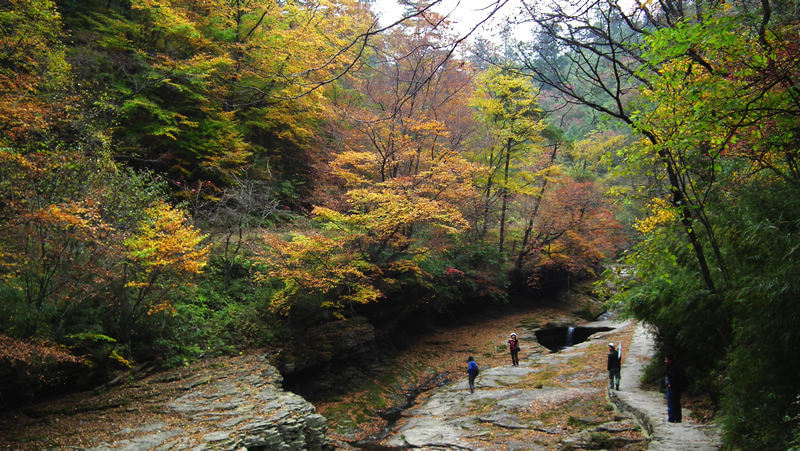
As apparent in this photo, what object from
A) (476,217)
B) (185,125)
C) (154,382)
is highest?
(185,125)

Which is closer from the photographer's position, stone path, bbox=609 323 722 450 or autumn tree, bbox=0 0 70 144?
stone path, bbox=609 323 722 450

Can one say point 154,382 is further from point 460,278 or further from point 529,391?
point 460,278

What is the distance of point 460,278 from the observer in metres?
19.4

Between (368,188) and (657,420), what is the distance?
419 inches

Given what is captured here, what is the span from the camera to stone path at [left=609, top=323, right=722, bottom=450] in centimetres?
629

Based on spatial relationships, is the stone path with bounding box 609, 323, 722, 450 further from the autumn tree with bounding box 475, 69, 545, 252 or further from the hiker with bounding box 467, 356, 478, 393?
the autumn tree with bounding box 475, 69, 545, 252

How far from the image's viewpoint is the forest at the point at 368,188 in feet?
15.8

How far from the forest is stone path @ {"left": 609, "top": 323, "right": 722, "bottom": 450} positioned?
23.2 inches

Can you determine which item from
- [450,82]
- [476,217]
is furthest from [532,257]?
[450,82]

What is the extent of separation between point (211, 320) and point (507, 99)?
17.2m

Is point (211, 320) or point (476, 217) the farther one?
point (476, 217)

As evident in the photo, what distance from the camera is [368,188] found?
14797 mm

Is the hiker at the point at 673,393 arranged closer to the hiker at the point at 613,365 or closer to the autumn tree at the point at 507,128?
the hiker at the point at 613,365

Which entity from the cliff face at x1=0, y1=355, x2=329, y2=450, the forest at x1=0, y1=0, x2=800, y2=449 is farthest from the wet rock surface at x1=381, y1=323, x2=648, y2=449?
the cliff face at x1=0, y1=355, x2=329, y2=450
